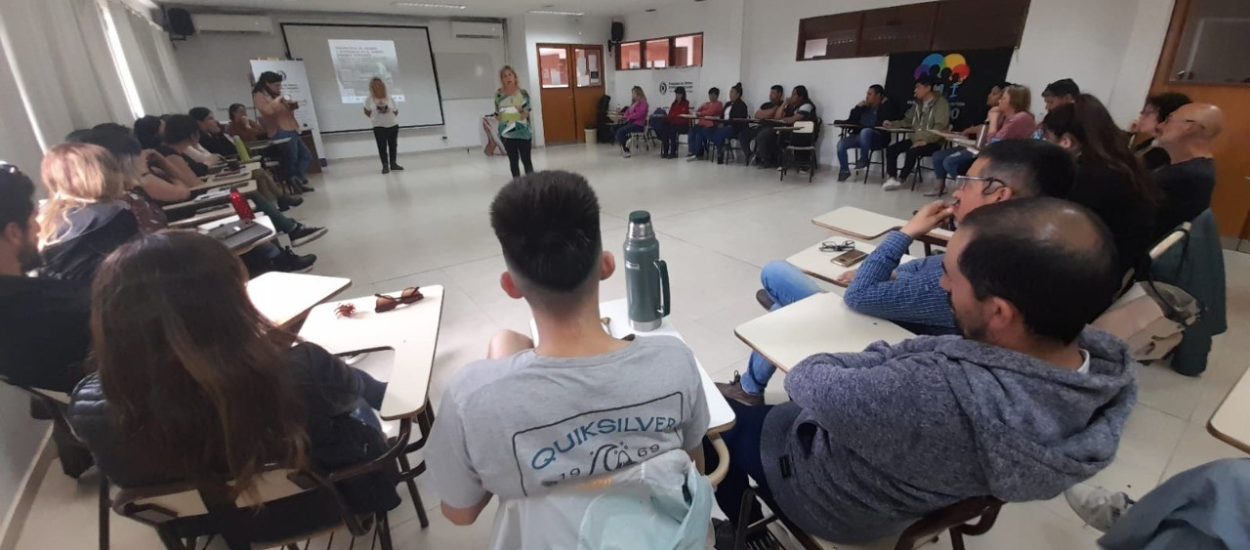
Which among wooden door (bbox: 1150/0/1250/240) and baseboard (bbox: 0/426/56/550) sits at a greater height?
wooden door (bbox: 1150/0/1250/240)

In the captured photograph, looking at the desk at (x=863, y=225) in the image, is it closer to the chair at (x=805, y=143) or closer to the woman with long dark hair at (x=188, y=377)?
the woman with long dark hair at (x=188, y=377)

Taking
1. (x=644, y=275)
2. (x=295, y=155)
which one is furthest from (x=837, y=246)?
(x=295, y=155)

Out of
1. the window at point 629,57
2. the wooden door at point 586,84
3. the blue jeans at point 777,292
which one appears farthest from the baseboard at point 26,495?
the window at point 629,57

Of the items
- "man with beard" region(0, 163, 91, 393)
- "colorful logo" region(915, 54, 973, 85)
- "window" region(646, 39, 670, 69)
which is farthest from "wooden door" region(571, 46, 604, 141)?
"man with beard" region(0, 163, 91, 393)

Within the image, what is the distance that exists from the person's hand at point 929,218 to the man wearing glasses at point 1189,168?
1.58 metres

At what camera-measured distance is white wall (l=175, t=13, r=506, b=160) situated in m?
8.34

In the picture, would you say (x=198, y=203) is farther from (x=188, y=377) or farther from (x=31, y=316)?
(x=188, y=377)

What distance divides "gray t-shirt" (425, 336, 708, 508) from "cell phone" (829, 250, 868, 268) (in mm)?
1450

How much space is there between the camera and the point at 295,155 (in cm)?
685

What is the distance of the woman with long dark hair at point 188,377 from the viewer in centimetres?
88

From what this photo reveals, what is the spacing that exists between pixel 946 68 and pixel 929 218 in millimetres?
5875

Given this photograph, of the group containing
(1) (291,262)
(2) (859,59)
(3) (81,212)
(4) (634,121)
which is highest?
(2) (859,59)

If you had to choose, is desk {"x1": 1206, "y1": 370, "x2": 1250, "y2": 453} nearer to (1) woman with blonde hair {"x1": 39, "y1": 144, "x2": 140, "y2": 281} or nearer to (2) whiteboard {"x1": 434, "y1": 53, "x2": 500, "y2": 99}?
(1) woman with blonde hair {"x1": 39, "y1": 144, "x2": 140, "y2": 281}

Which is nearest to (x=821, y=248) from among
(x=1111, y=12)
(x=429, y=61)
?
(x=1111, y=12)
